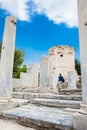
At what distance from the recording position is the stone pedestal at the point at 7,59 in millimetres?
3535

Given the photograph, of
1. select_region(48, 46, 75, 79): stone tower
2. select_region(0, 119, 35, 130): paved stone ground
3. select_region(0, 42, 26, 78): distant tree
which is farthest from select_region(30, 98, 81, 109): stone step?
select_region(0, 42, 26, 78): distant tree

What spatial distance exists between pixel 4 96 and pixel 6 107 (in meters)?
0.31

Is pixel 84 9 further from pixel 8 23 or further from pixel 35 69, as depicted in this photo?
pixel 35 69

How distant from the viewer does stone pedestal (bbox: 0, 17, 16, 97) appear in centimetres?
354

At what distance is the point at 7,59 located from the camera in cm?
368

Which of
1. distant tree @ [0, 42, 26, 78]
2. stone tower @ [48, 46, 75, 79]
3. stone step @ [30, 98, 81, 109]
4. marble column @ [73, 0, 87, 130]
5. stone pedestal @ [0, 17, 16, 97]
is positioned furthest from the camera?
distant tree @ [0, 42, 26, 78]

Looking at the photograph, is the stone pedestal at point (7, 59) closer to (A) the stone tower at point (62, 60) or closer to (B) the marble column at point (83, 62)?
(B) the marble column at point (83, 62)

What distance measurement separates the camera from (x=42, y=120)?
232cm

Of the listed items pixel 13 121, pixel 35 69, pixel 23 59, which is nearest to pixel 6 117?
pixel 13 121

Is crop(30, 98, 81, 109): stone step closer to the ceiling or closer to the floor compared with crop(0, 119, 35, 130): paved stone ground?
closer to the ceiling

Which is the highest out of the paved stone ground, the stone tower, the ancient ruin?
the stone tower

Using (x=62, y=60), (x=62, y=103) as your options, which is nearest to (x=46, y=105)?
(x=62, y=103)

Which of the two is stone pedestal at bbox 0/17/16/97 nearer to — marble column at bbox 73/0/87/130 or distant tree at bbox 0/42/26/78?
marble column at bbox 73/0/87/130

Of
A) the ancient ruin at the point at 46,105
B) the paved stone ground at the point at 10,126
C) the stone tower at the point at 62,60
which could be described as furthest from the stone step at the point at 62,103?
the stone tower at the point at 62,60
